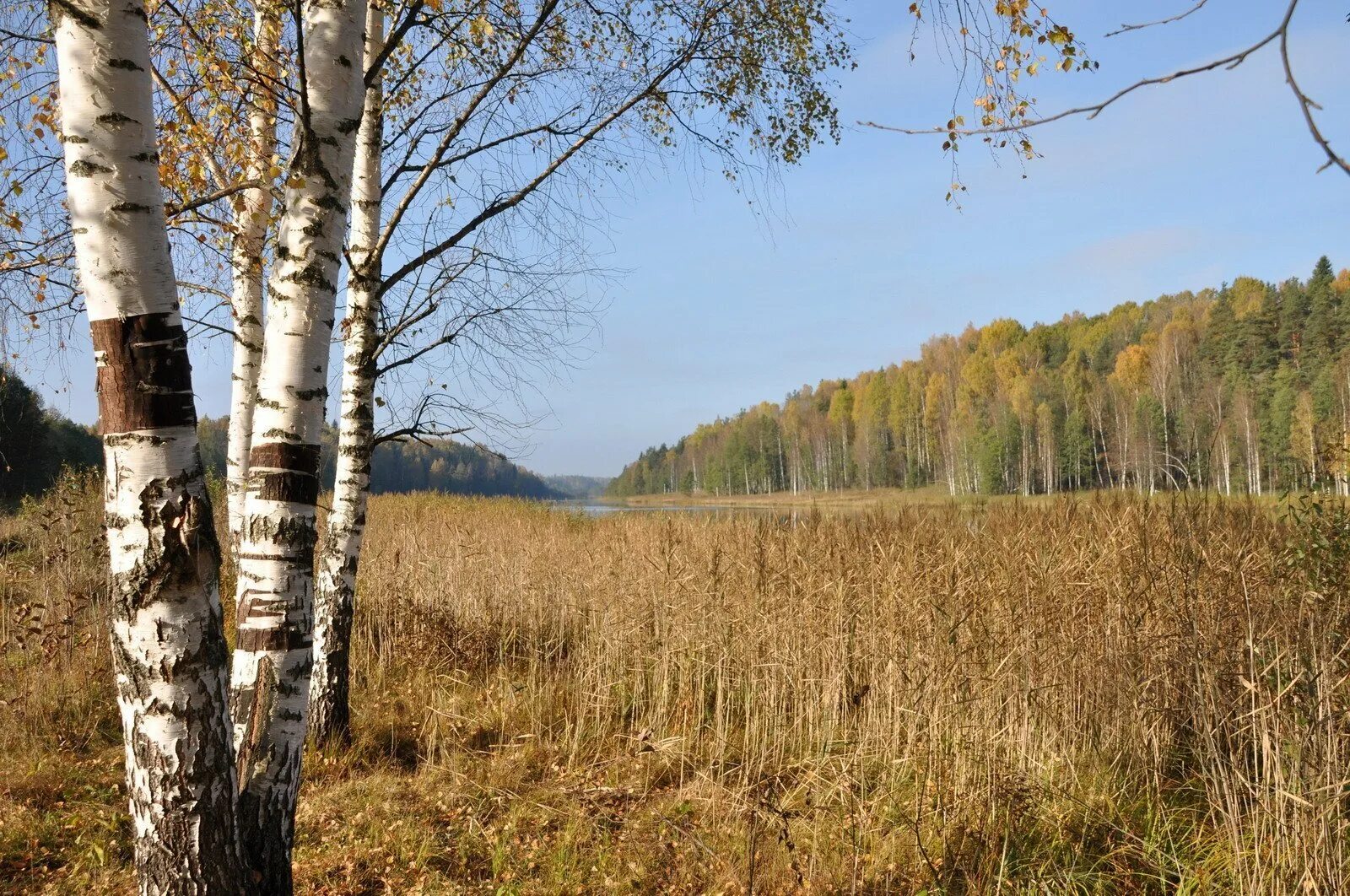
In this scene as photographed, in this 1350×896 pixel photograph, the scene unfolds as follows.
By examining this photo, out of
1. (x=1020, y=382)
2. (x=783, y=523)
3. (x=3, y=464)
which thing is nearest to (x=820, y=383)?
(x=1020, y=382)

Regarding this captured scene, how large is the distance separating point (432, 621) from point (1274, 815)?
544 centimetres

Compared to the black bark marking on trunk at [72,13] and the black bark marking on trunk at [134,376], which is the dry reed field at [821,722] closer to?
the black bark marking on trunk at [134,376]

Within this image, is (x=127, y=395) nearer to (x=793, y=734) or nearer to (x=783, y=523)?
(x=793, y=734)

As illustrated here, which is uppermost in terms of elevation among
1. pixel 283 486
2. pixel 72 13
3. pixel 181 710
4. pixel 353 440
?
pixel 72 13

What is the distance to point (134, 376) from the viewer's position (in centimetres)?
187

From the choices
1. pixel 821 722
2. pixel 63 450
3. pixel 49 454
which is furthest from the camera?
pixel 63 450

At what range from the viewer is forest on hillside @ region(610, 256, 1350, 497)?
95.2ft

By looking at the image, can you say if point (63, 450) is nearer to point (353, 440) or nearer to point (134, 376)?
point (353, 440)

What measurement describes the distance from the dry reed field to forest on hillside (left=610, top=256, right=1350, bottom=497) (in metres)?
6.16

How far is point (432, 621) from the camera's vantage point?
614cm

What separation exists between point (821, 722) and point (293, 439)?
10.5ft

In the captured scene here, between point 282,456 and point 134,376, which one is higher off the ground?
point 134,376

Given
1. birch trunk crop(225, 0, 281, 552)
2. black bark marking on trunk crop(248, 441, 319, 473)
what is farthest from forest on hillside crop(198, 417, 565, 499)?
black bark marking on trunk crop(248, 441, 319, 473)

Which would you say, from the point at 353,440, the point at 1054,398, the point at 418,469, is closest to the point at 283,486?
the point at 353,440
